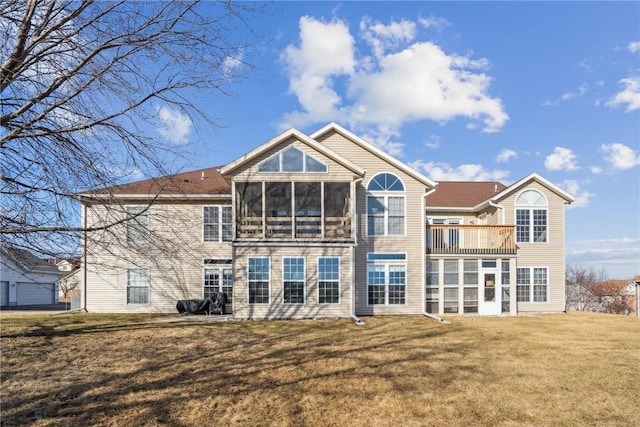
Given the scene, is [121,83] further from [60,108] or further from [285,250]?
[285,250]

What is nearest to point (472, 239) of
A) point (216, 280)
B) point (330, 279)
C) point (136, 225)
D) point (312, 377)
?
point (330, 279)

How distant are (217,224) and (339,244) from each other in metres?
6.31

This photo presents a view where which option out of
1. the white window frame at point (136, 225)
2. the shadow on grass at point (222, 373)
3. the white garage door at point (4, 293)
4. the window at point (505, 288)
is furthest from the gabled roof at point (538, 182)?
the white garage door at point (4, 293)

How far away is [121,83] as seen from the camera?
7.33 m

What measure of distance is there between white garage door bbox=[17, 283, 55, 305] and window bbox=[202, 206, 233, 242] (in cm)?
2266

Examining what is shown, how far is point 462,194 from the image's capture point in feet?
77.1

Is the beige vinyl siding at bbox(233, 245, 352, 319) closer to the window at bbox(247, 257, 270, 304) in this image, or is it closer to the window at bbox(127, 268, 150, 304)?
the window at bbox(247, 257, 270, 304)

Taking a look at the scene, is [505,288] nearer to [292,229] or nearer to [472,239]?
[472,239]

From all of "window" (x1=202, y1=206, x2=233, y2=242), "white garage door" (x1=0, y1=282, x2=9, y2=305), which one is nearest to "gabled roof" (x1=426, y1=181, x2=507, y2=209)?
"window" (x1=202, y1=206, x2=233, y2=242)

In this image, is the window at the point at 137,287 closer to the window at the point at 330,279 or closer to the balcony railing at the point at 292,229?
the balcony railing at the point at 292,229

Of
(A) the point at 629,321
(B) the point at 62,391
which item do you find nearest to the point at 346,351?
(B) the point at 62,391

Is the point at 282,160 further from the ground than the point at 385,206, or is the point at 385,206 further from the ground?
the point at 282,160

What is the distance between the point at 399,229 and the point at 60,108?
45.7 ft

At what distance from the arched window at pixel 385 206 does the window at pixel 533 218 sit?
6476 mm
